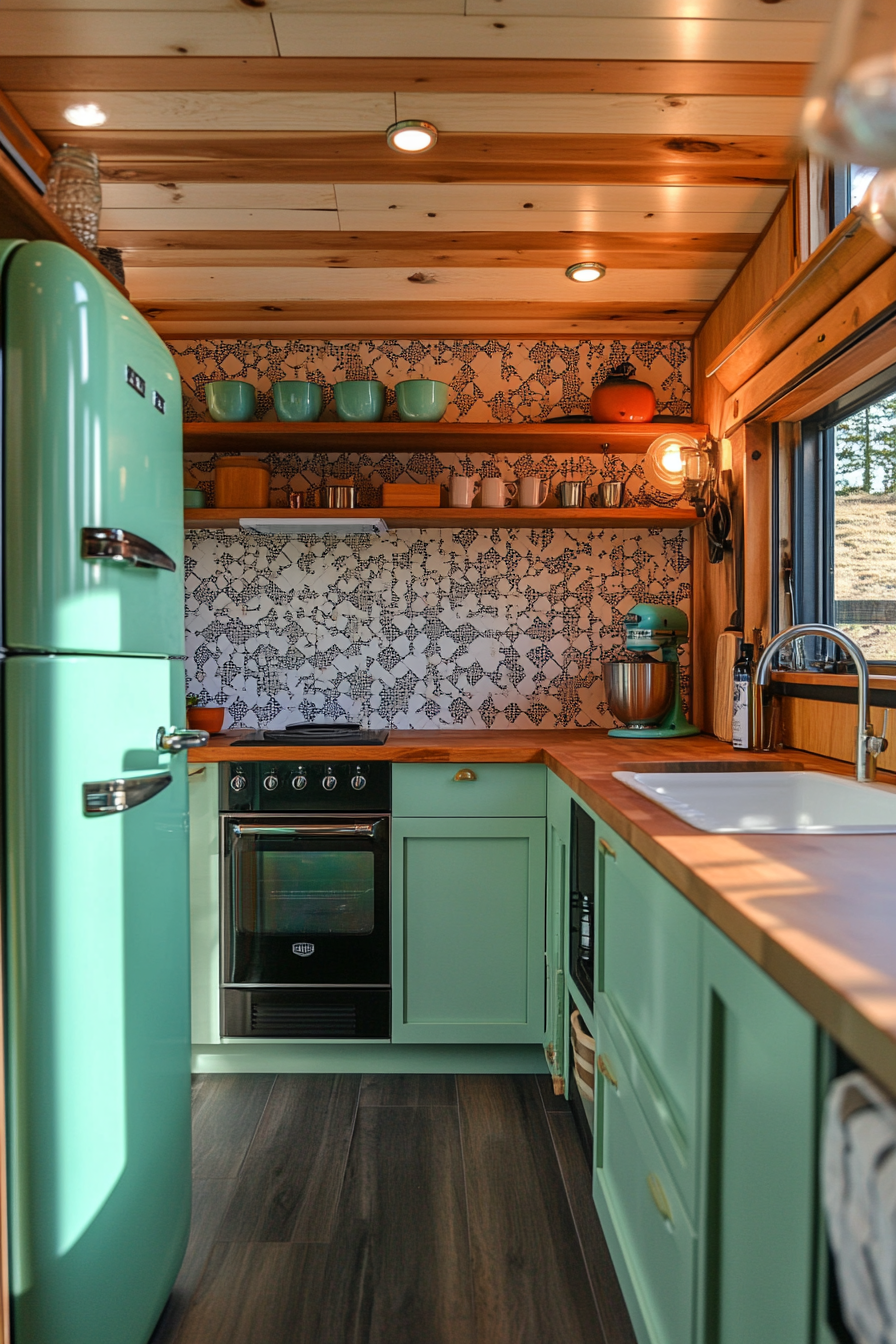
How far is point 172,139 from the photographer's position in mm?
2002

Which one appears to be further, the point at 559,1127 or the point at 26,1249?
the point at 559,1127

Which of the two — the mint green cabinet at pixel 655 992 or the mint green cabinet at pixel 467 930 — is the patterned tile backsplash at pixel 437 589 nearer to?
the mint green cabinet at pixel 467 930

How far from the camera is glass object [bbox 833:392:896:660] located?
6.40 feet

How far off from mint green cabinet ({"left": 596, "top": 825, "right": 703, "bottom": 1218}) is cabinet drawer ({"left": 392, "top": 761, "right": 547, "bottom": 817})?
2.60 feet

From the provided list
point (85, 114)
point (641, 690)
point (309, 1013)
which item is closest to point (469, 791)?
point (641, 690)

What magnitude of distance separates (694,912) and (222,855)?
1.74 metres

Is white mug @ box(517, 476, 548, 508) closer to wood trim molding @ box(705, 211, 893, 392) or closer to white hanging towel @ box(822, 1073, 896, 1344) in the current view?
wood trim molding @ box(705, 211, 893, 392)

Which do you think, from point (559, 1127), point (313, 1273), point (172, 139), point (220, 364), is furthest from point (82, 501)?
point (220, 364)

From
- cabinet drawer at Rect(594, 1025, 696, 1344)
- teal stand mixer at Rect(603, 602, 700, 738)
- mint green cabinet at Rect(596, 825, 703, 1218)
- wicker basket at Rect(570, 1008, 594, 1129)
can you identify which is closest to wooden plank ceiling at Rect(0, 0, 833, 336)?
teal stand mixer at Rect(603, 602, 700, 738)

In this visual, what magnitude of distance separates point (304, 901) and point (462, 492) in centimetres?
136

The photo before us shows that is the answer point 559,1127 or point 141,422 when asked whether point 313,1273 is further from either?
point 141,422

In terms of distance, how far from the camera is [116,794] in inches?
51.2

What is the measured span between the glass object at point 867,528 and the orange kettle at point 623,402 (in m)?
0.71

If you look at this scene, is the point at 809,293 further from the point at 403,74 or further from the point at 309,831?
the point at 309,831
